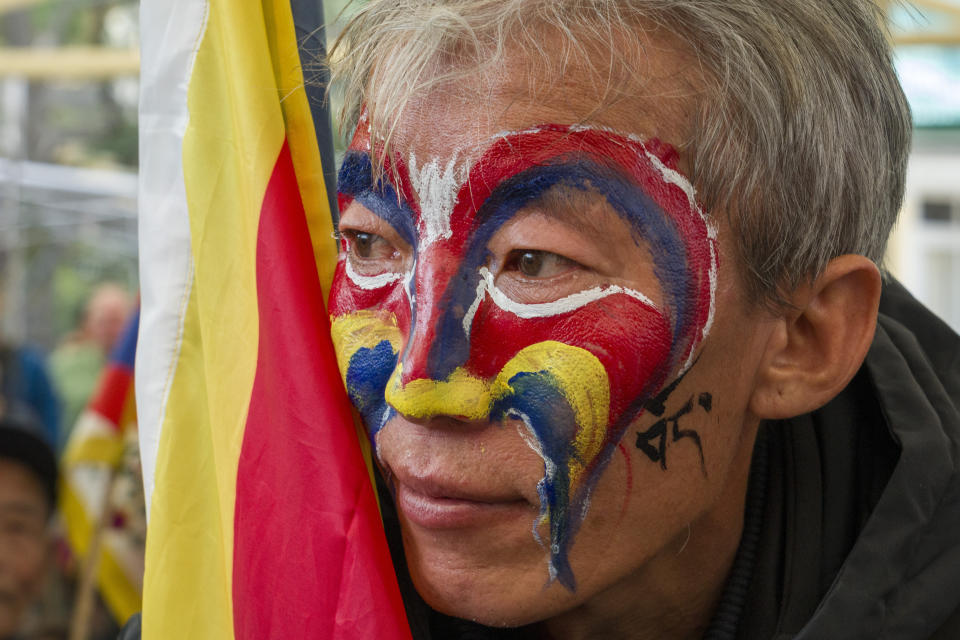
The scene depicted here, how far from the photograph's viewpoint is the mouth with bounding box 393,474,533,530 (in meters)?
1.50

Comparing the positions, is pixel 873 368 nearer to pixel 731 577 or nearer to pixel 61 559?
pixel 731 577

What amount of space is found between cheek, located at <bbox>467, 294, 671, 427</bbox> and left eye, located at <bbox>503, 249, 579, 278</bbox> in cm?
7

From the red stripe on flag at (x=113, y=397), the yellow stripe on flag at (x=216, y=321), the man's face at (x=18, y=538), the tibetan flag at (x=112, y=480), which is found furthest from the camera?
the red stripe on flag at (x=113, y=397)

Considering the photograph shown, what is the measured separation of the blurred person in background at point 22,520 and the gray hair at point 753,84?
227 cm

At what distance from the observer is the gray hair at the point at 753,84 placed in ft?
4.98

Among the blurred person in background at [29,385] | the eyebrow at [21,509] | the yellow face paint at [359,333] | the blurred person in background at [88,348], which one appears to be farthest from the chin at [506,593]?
the blurred person in background at [88,348]

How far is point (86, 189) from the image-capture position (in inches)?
260

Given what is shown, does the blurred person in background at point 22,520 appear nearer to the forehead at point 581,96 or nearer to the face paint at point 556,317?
the face paint at point 556,317

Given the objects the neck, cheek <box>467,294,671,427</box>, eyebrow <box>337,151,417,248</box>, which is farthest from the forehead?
the neck

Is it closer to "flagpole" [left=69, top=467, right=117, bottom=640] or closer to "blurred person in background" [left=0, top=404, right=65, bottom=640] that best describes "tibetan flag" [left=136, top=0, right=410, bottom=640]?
"blurred person in background" [left=0, top=404, right=65, bottom=640]

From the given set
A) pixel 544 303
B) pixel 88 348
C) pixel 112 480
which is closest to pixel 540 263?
pixel 544 303

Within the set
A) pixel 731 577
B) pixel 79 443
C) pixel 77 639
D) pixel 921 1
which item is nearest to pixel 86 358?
Answer: pixel 79 443

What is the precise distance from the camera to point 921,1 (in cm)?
493

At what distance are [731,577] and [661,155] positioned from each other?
0.82m
